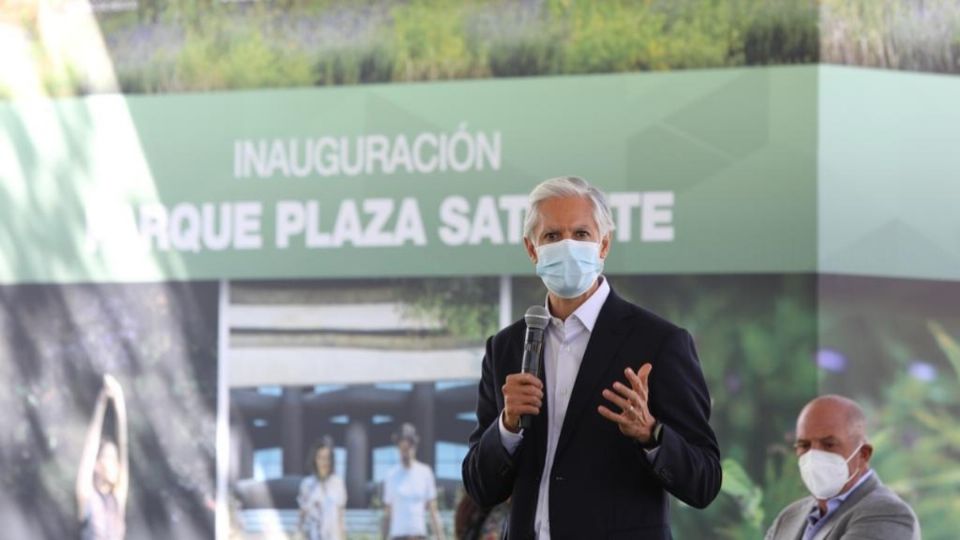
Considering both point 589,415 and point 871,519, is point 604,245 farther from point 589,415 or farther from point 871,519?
point 871,519

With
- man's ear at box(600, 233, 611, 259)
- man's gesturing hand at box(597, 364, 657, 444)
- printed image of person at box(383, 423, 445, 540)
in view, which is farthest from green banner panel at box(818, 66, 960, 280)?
man's gesturing hand at box(597, 364, 657, 444)

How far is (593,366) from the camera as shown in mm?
2975

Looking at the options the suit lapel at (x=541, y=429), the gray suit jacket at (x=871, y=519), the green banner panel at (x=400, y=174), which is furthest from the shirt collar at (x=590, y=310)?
the green banner panel at (x=400, y=174)

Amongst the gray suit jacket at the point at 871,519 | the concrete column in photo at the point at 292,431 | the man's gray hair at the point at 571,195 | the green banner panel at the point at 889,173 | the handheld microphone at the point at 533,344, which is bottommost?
the gray suit jacket at the point at 871,519

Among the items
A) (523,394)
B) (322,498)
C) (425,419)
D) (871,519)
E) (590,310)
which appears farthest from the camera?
(322,498)

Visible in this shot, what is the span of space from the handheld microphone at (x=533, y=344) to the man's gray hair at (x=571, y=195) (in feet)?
0.57

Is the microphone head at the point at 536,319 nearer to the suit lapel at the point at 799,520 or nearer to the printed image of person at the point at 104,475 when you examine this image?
the suit lapel at the point at 799,520

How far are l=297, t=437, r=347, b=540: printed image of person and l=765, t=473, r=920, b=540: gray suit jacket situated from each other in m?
3.31

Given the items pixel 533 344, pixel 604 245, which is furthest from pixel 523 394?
pixel 604 245

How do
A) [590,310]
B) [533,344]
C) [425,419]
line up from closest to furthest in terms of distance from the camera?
[533,344], [590,310], [425,419]

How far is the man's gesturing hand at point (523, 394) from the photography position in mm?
2801

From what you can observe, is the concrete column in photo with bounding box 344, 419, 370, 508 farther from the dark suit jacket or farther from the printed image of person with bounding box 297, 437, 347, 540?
the dark suit jacket

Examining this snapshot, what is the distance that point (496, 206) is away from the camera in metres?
7.51

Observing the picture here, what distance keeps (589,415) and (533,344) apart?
17 centimetres
